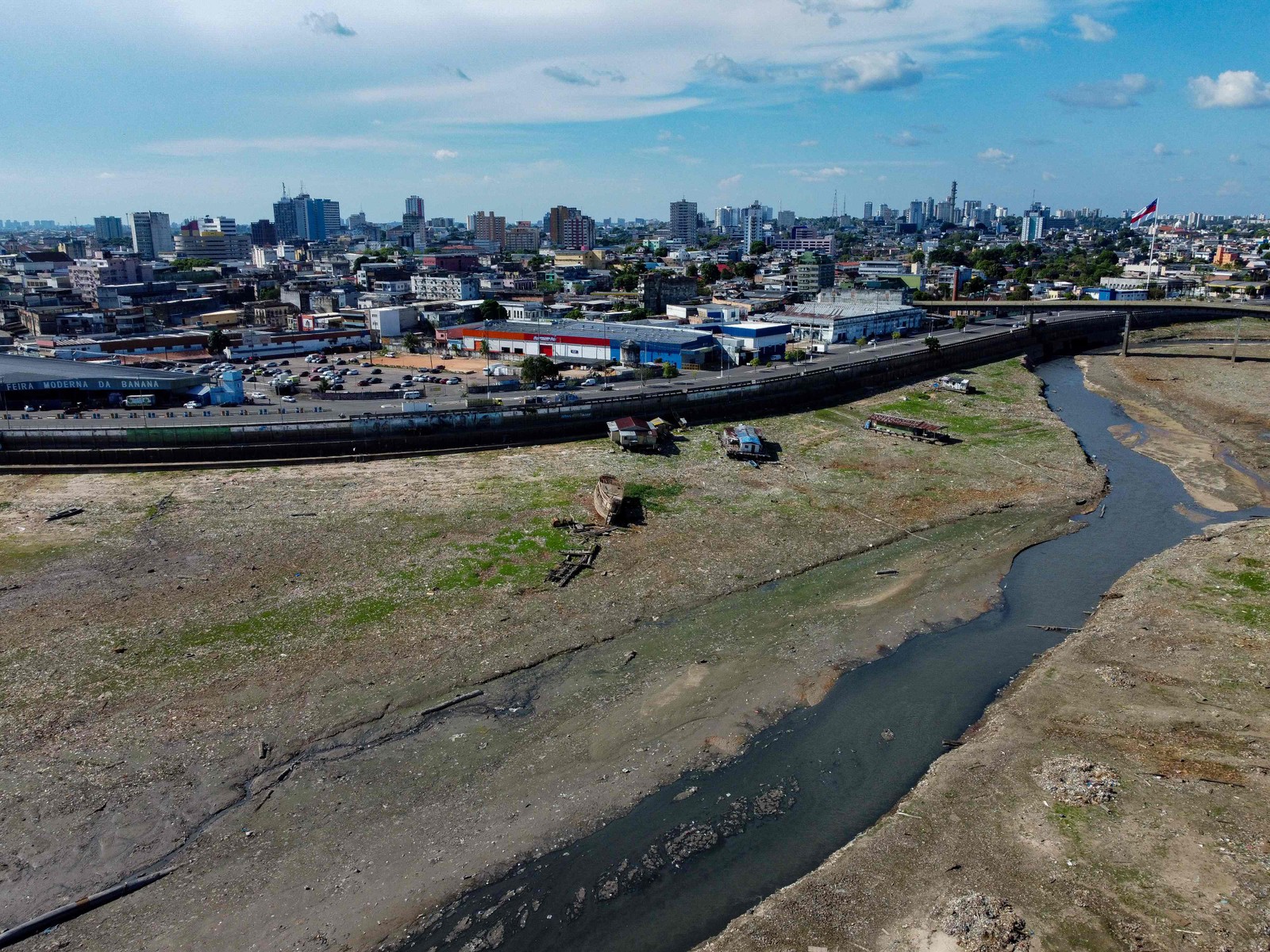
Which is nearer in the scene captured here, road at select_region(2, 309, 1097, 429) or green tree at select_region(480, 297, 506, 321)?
road at select_region(2, 309, 1097, 429)

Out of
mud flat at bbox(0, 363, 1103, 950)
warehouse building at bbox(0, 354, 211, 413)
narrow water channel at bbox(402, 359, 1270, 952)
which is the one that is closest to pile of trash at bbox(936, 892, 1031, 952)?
narrow water channel at bbox(402, 359, 1270, 952)

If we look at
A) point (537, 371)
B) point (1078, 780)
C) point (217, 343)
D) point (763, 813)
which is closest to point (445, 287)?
point (217, 343)

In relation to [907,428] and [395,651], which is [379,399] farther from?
[907,428]

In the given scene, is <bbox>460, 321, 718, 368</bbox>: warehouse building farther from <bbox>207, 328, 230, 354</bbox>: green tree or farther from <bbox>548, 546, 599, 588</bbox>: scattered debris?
<bbox>548, 546, 599, 588</bbox>: scattered debris

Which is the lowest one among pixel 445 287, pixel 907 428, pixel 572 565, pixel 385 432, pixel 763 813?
pixel 763 813

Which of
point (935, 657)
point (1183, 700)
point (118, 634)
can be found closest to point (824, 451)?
point (935, 657)

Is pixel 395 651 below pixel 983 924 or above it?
above
